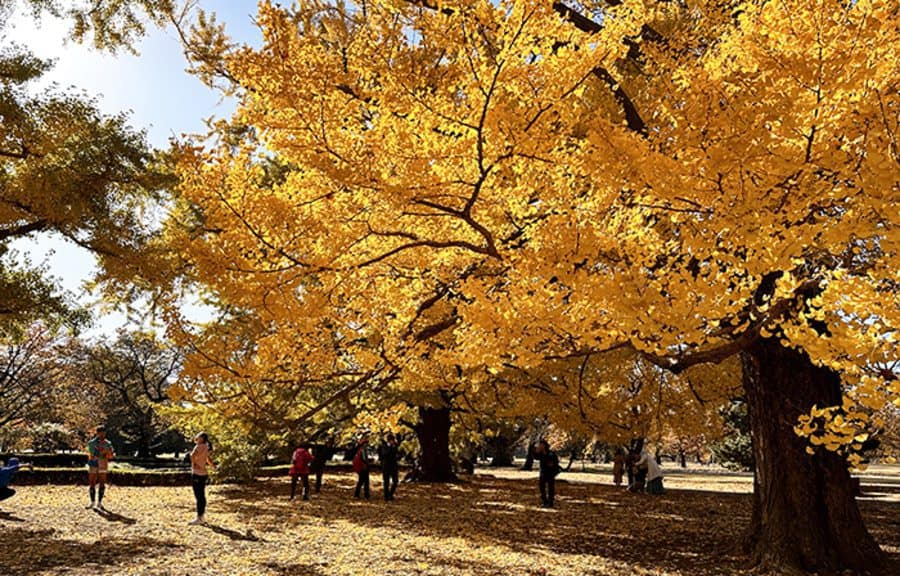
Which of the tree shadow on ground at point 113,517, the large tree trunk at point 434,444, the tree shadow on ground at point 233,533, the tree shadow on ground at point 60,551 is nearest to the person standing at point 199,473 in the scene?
the tree shadow on ground at point 233,533

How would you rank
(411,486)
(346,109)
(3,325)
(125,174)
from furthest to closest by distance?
(411,486) → (3,325) → (125,174) → (346,109)

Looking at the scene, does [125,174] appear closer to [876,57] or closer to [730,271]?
[730,271]

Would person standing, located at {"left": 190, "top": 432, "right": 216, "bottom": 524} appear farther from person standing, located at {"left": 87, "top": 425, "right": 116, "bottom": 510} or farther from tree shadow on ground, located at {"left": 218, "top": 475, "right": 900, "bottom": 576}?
person standing, located at {"left": 87, "top": 425, "right": 116, "bottom": 510}

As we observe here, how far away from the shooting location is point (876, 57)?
3.00m

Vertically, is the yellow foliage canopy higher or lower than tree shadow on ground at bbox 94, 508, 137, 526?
higher

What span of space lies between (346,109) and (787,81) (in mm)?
2545

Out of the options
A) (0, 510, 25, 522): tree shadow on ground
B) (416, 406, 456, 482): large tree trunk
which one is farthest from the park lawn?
(416, 406, 456, 482): large tree trunk

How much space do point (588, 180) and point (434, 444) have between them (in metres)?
13.4

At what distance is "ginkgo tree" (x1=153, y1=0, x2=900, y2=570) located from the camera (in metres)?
2.98

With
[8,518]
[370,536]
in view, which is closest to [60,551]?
[8,518]

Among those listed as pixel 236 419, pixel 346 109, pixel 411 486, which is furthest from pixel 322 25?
pixel 411 486

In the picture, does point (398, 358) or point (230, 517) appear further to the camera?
point (230, 517)

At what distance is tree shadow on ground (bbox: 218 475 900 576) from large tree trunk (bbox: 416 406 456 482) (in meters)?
2.29

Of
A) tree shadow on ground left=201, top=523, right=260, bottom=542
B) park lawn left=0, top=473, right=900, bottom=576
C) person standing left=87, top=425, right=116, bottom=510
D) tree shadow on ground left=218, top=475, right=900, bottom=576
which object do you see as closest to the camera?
park lawn left=0, top=473, right=900, bottom=576
